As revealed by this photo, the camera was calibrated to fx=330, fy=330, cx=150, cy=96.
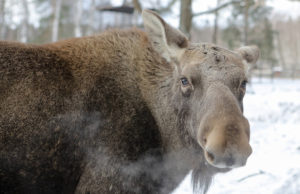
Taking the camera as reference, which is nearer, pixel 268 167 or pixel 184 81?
pixel 184 81

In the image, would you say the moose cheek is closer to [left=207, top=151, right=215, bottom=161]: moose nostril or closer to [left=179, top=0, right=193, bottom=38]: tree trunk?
[left=207, top=151, right=215, bottom=161]: moose nostril

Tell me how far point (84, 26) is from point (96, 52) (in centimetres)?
2837

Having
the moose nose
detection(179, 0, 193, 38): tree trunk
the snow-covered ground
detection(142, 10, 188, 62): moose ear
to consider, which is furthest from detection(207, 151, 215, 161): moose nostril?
detection(179, 0, 193, 38): tree trunk

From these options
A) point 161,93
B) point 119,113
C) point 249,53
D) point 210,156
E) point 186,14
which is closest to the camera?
point 210,156

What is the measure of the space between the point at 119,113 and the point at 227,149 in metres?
1.21

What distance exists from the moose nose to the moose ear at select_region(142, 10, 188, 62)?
133 centimetres

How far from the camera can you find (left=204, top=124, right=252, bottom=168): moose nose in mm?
2503

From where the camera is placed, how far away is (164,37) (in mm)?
3588

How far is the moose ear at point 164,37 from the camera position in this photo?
3.54 m

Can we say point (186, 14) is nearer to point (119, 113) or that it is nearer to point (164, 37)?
point (164, 37)

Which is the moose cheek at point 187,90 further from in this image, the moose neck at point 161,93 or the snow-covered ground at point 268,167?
the snow-covered ground at point 268,167

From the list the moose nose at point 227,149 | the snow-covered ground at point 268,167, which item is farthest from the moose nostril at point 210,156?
the snow-covered ground at point 268,167

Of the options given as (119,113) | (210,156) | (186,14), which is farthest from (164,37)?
(186,14)

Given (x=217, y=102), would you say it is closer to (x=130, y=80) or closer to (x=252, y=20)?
(x=130, y=80)
